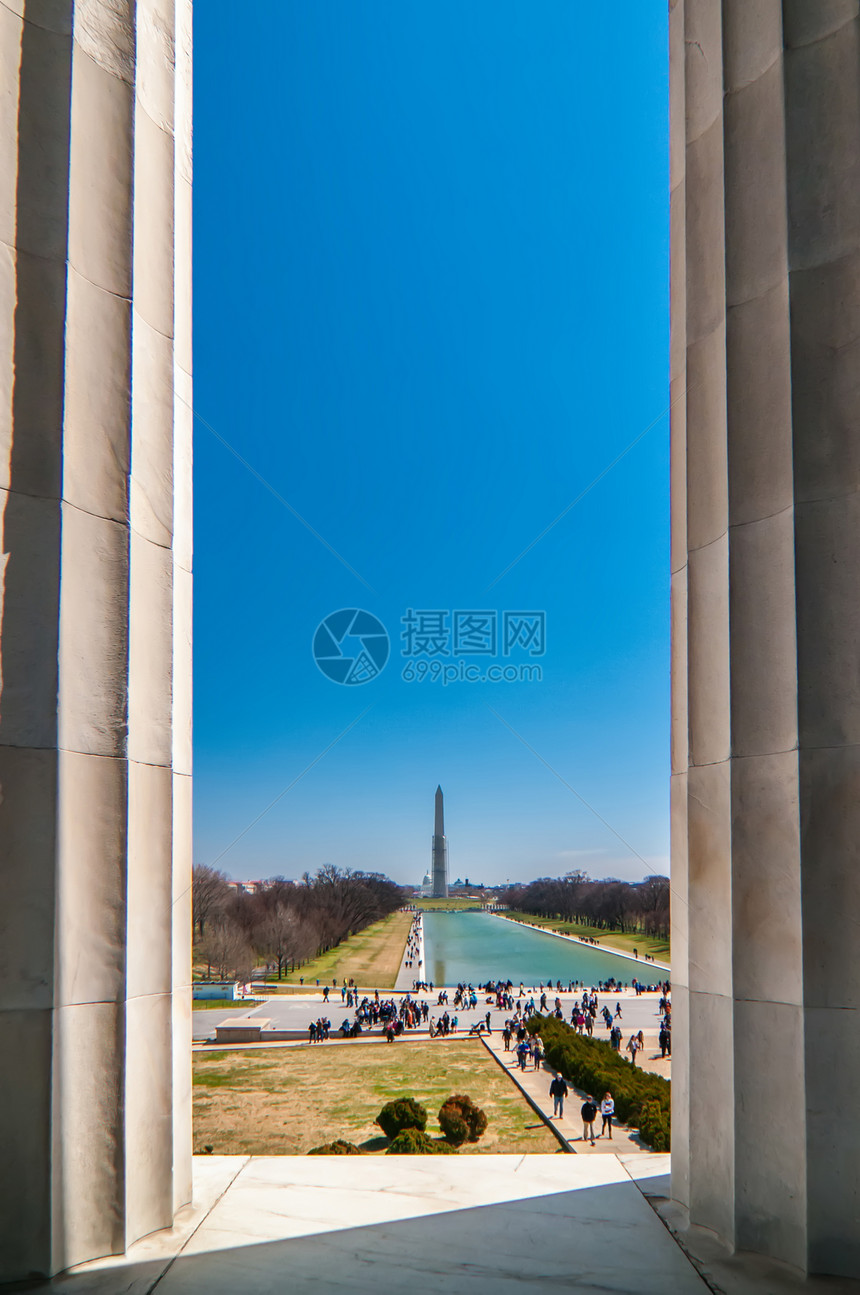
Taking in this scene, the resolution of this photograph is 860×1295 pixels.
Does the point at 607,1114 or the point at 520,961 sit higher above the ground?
the point at 607,1114

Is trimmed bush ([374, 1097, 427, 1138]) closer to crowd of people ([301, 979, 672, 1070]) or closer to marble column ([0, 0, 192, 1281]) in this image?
crowd of people ([301, 979, 672, 1070])

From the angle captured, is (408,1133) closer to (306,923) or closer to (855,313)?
(855,313)

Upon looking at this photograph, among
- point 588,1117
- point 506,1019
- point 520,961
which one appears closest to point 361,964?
point 520,961

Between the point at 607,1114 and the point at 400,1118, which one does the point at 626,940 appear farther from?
the point at 400,1118

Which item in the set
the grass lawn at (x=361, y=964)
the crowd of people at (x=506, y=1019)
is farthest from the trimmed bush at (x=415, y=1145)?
the grass lawn at (x=361, y=964)

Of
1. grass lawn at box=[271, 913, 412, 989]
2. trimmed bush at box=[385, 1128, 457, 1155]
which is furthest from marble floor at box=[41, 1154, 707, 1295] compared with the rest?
grass lawn at box=[271, 913, 412, 989]

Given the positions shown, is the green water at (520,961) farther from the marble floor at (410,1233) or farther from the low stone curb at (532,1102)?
the marble floor at (410,1233)

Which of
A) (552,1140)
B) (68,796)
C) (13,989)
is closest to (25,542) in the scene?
(68,796)
